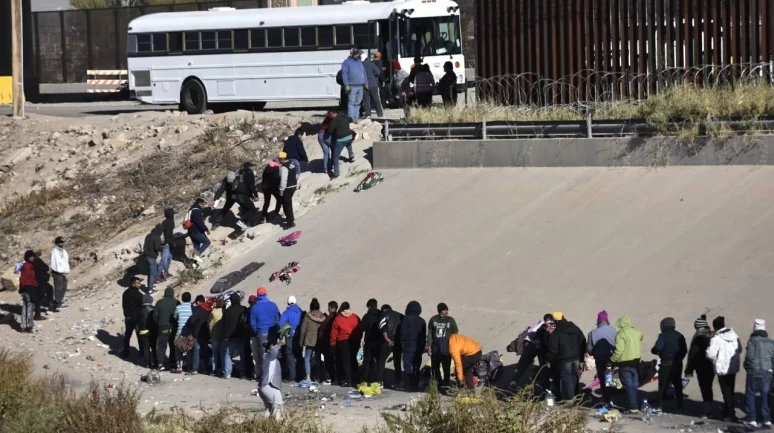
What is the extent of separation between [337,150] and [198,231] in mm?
3015

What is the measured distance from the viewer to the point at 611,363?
568 inches

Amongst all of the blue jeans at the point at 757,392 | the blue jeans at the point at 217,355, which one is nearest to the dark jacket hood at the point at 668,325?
the blue jeans at the point at 757,392

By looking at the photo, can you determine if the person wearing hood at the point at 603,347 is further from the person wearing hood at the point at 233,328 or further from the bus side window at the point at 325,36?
the bus side window at the point at 325,36

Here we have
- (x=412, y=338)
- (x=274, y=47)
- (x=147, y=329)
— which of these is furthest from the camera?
(x=274, y=47)

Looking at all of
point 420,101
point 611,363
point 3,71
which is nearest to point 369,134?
point 420,101

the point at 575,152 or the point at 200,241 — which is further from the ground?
the point at 575,152

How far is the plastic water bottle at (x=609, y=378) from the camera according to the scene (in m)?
14.7

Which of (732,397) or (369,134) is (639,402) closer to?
(732,397)

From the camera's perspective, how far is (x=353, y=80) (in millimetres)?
25312

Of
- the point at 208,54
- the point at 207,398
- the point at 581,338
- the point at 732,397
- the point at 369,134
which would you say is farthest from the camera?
the point at 208,54

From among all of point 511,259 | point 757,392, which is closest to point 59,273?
point 511,259

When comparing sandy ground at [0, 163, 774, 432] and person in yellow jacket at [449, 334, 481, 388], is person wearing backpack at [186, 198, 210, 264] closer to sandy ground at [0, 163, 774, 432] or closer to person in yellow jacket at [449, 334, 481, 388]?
sandy ground at [0, 163, 774, 432]

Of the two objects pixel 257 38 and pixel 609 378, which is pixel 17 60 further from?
pixel 609 378

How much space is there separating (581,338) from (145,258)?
32.1ft
